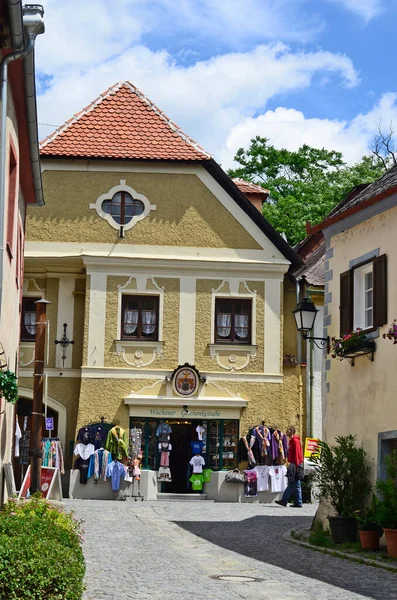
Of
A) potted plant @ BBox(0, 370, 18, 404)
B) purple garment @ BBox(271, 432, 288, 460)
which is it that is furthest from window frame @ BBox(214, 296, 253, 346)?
potted plant @ BBox(0, 370, 18, 404)

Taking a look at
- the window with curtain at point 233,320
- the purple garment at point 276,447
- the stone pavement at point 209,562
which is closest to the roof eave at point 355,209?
the stone pavement at point 209,562

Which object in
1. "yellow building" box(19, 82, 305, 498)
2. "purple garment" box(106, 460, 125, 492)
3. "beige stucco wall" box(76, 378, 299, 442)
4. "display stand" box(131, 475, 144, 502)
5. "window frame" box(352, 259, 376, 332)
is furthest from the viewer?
"yellow building" box(19, 82, 305, 498)

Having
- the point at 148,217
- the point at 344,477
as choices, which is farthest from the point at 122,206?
the point at 344,477

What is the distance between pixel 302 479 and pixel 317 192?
70.9 ft

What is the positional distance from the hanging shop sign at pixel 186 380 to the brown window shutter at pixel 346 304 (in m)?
11.6

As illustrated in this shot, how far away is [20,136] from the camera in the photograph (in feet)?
51.6

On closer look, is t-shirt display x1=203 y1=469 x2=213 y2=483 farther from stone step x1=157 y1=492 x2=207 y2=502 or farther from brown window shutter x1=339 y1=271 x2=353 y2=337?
brown window shutter x1=339 y1=271 x2=353 y2=337

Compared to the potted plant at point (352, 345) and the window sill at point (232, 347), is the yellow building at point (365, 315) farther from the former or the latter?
the window sill at point (232, 347)

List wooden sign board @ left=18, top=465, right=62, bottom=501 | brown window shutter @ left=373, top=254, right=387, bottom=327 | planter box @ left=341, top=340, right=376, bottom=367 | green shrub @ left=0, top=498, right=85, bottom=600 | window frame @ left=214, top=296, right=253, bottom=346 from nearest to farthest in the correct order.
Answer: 1. green shrub @ left=0, top=498, right=85, bottom=600
2. brown window shutter @ left=373, top=254, right=387, bottom=327
3. planter box @ left=341, top=340, right=376, bottom=367
4. wooden sign board @ left=18, top=465, right=62, bottom=501
5. window frame @ left=214, top=296, right=253, bottom=346

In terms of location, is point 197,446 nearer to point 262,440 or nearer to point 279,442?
point 262,440

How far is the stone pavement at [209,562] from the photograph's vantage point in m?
10.8

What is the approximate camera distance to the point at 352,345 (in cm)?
1655

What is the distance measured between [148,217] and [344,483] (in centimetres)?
1462

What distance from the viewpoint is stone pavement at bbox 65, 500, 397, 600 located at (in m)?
10.8
